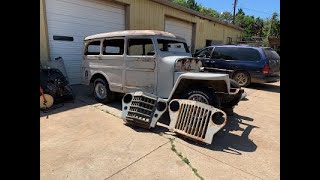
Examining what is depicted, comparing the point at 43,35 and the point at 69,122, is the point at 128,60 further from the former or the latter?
the point at 43,35

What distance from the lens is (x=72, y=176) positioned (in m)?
3.32

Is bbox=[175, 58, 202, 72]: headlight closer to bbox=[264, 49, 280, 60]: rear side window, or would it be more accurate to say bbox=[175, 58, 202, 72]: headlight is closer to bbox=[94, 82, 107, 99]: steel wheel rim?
bbox=[94, 82, 107, 99]: steel wheel rim

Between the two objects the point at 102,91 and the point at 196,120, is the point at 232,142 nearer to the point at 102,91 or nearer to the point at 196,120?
the point at 196,120

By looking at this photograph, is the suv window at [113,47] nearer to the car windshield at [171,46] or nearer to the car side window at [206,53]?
the car windshield at [171,46]

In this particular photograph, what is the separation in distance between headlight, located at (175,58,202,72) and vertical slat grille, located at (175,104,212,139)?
113cm

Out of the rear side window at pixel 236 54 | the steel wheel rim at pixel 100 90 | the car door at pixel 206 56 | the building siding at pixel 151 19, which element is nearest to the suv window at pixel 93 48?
the steel wheel rim at pixel 100 90

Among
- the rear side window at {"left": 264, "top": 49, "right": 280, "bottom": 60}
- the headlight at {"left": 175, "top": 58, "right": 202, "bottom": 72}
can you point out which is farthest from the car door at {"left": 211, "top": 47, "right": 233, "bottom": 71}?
the headlight at {"left": 175, "top": 58, "right": 202, "bottom": 72}

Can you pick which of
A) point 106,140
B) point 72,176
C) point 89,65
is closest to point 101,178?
point 72,176

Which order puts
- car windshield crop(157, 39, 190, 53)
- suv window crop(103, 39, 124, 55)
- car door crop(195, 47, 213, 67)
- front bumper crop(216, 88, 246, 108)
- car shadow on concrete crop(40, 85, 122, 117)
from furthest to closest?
car door crop(195, 47, 213, 67) < suv window crop(103, 39, 124, 55) < car shadow on concrete crop(40, 85, 122, 117) < car windshield crop(157, 39, 190, 53) < front bumper crop(216, 88, 246, 108)

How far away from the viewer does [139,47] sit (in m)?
6.61

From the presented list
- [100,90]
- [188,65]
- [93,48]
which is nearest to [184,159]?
[188,65]

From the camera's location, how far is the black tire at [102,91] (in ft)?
23.2

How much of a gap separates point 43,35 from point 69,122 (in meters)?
4.08

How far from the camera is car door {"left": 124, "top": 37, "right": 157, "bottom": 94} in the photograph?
5.93 meters
